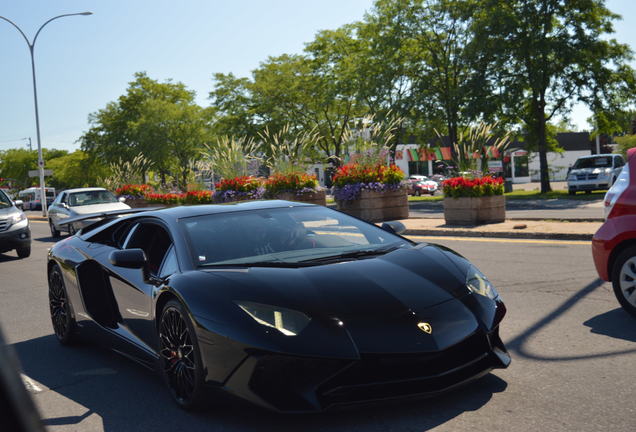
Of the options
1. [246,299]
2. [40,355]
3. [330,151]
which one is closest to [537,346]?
[246,299]

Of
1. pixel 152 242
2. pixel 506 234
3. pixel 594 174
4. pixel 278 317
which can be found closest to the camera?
pixel 278 317

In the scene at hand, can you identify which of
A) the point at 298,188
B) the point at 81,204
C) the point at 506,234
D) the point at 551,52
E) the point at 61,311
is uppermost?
the point at 551,52

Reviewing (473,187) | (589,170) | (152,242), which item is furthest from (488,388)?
(589,170)

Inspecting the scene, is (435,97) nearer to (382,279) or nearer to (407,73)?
(407,73)

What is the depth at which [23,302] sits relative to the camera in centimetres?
874

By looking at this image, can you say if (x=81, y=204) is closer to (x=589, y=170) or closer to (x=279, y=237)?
(x=279, y=237)

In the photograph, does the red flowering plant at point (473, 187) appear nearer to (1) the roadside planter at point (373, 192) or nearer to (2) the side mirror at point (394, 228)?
(1) the roadside planter at point (373, 192)

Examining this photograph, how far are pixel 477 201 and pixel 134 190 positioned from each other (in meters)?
21.4

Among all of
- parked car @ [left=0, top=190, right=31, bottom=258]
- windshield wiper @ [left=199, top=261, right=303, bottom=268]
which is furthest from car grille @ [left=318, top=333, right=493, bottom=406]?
parked car @ [left=0, top=190, right=31, bottom=258]

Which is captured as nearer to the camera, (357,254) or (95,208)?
(357,254)

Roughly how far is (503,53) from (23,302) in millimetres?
29078

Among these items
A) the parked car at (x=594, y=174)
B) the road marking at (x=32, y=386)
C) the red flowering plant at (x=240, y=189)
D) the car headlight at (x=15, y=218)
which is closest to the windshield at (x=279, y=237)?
the road marking at (x=32, y=386)

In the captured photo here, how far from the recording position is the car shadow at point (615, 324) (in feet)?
17.0

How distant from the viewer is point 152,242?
4977 mm
